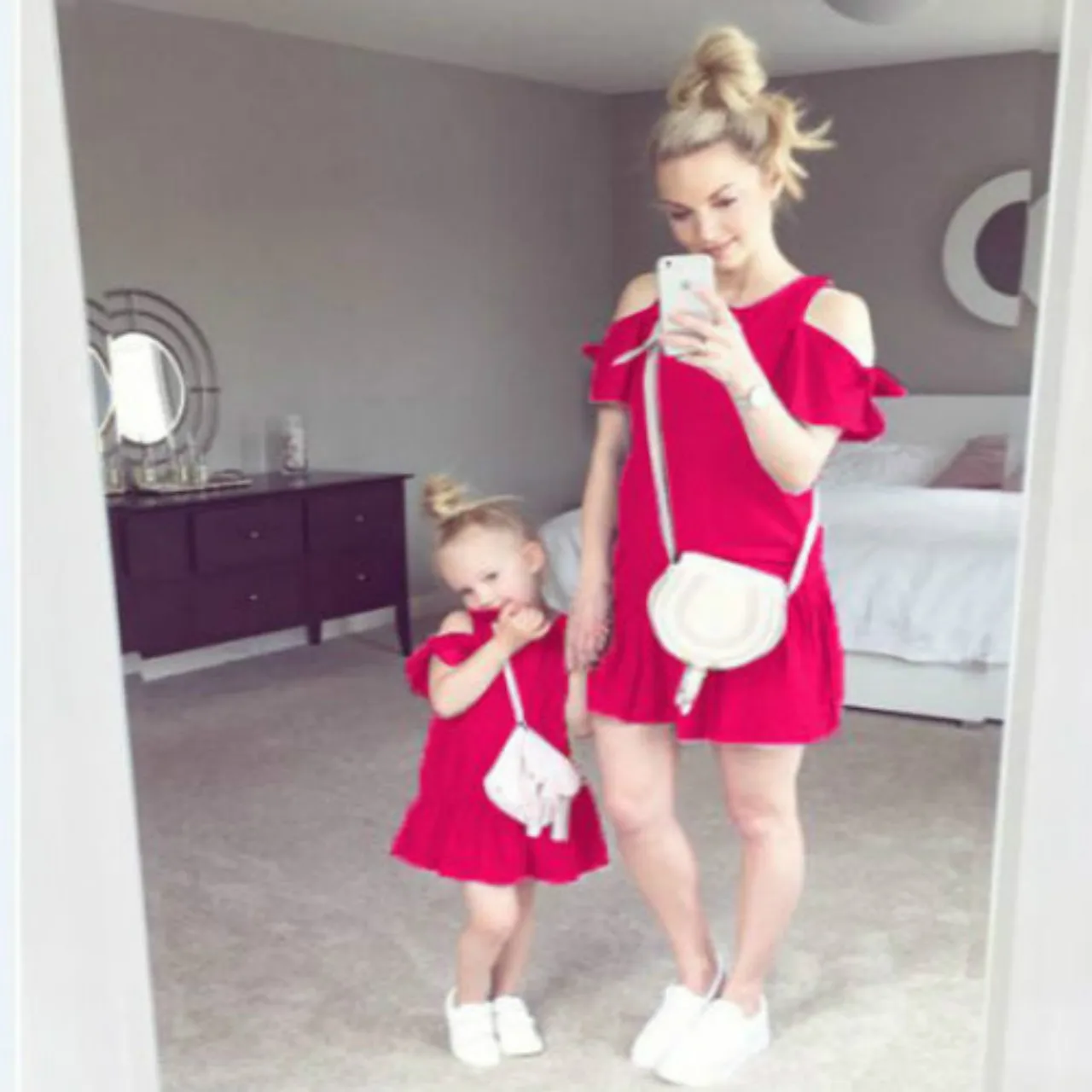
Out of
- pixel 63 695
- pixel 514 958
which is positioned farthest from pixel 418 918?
pixel 63 695

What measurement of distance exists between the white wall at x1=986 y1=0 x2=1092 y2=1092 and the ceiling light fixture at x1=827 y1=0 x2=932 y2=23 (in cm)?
78

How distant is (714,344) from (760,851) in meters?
0.51

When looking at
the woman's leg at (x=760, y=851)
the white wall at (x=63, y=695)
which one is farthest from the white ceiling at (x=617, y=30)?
the woman's leg at (x=760, y=851)

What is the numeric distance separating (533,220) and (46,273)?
1107 millimetres

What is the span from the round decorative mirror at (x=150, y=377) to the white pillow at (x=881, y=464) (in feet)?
2.76

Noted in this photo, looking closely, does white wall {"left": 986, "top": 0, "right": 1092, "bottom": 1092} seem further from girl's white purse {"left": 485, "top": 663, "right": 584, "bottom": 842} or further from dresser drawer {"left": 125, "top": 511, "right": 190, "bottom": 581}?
dresser drawer {"left": 125, "top": 511, "right": 190, "bottom": 581}

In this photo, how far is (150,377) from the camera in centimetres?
208

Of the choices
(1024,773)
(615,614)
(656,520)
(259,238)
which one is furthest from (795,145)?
(259,238)

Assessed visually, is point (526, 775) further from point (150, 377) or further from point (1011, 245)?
point (150, 377)

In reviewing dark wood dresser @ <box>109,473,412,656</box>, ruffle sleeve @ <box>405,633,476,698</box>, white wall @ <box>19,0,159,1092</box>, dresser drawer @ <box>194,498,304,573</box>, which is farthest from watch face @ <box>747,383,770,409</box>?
dresser drawer @ <box>194,498,304,573</box>

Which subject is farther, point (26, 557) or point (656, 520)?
point (656, 520)

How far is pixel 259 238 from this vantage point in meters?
2.66

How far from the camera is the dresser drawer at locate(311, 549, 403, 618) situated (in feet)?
7.79

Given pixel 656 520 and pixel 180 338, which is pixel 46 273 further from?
pixel 180 338
